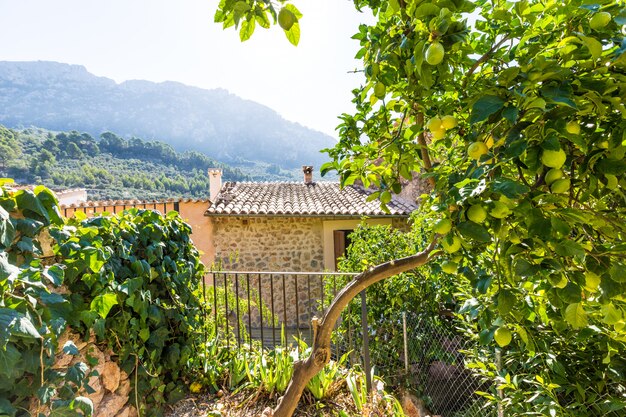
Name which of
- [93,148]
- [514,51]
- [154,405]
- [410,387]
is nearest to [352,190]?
[410,387]

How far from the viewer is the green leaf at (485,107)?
0.59 m

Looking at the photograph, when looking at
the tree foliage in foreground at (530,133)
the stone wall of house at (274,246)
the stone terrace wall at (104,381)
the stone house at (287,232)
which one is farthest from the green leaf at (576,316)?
the stone wall of house at (274,246)

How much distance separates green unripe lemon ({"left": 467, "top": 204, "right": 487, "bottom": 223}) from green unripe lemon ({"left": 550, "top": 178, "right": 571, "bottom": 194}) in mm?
167

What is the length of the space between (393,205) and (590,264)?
741cm

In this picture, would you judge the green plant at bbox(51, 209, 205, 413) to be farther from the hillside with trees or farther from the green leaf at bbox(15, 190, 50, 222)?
the hillside with trees

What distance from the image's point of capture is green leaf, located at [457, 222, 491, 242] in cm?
57

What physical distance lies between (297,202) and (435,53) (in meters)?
7.53

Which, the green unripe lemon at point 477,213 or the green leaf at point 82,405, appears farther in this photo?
the green leaf at point 82,405

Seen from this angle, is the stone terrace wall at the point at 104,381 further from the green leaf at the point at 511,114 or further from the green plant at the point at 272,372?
the green leaf at the point at 511,114

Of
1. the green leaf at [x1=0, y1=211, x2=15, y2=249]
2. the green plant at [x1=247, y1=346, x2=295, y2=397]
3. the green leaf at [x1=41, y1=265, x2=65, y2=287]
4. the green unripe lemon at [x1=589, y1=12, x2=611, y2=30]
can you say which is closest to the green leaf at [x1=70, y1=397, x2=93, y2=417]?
the green leaf at [x1=41, y1=265, x2=65, y2=287]

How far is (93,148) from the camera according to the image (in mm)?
26969

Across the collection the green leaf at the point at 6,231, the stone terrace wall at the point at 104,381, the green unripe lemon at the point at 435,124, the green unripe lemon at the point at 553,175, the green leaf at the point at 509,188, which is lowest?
the stone terrace wall at the point at 104,381

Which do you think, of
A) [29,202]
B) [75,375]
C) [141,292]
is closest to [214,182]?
[141,292]

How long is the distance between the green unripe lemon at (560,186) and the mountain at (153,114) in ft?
146
